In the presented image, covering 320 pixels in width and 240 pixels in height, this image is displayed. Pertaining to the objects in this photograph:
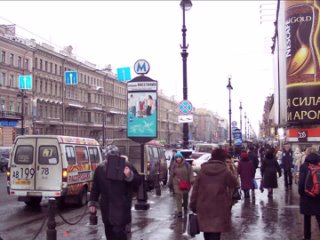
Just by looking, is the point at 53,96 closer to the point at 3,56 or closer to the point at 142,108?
the point at 3,56

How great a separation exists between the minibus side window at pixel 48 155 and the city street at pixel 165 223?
1.47 meters

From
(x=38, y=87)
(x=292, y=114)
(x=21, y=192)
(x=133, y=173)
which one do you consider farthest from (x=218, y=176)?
(x=38, y=87)

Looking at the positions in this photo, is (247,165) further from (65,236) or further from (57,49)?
(57,49)

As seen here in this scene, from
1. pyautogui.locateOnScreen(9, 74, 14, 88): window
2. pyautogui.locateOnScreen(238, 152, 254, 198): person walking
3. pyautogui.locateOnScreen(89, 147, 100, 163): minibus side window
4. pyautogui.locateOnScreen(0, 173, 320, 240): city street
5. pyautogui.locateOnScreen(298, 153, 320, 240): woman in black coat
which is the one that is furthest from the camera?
pyautogui.locateOnScreen(9, 74, 14, 88): window

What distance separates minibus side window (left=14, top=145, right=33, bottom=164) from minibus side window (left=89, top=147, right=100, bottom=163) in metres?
2.42

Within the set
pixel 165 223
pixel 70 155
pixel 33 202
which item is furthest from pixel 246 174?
pixel 33 202

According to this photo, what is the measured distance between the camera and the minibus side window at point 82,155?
1474cm

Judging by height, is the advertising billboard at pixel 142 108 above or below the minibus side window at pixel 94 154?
above

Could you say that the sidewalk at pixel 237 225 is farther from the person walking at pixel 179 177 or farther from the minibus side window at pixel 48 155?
the minibus side window at pixel 48 155

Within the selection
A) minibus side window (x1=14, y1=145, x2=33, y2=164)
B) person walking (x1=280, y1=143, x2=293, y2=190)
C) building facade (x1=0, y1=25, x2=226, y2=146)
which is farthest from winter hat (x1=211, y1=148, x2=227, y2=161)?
building facade (x1=0, y1=25, x2=226, y2=146)

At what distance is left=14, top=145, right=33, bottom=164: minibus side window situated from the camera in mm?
13891

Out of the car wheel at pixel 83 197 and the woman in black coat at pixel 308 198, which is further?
the car wheel at pixel 83 197

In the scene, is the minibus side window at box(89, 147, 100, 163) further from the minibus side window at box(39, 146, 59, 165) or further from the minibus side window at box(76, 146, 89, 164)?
the minibus side window at box(39, 146, 59, 165)

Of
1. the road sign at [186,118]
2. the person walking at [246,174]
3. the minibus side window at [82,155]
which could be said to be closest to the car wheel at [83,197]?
the minibus side window at [82,155]
